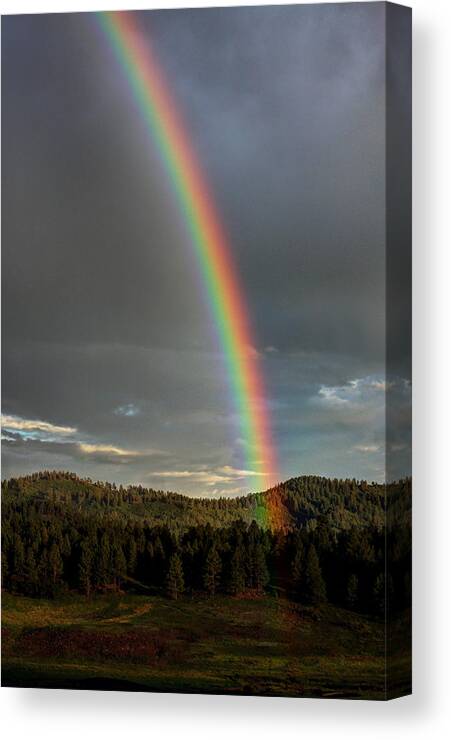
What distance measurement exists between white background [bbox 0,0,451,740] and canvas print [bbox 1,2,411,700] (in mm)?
115

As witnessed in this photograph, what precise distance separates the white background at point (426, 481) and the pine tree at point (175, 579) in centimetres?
66

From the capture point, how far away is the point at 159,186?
36.9ft

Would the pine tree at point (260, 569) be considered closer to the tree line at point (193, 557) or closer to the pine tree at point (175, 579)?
the tree line at point (193, 557)

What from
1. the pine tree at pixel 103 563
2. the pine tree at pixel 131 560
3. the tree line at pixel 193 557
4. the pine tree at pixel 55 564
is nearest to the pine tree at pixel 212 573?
the tree line at pixel 193 557

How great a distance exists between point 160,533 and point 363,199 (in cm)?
250

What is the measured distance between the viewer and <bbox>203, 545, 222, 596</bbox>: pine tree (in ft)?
36.4

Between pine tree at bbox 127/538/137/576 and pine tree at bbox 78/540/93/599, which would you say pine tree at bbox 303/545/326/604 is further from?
pine tree at bbox 78/540/93/599

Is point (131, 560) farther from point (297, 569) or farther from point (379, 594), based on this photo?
point (379, 594)

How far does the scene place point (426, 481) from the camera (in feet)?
36.3

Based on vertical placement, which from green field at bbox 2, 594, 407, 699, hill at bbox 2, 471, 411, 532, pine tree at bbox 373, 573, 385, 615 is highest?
hill at bbox 2, 471, 411, 532

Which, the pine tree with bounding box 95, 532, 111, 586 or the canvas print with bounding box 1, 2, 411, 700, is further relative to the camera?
the pine tree with bounding box 95, 532, 111, 586

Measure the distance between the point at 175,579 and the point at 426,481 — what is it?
5.64 feet

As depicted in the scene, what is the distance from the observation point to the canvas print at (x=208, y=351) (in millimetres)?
10867

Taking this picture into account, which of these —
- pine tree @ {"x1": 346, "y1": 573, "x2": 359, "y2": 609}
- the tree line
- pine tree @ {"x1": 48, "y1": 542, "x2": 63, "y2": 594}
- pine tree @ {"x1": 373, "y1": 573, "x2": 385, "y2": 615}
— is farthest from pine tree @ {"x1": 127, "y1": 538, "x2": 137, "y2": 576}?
pine tree @ {"x1": 373, "y1": 573, "x2": 385, "y2": 615}
